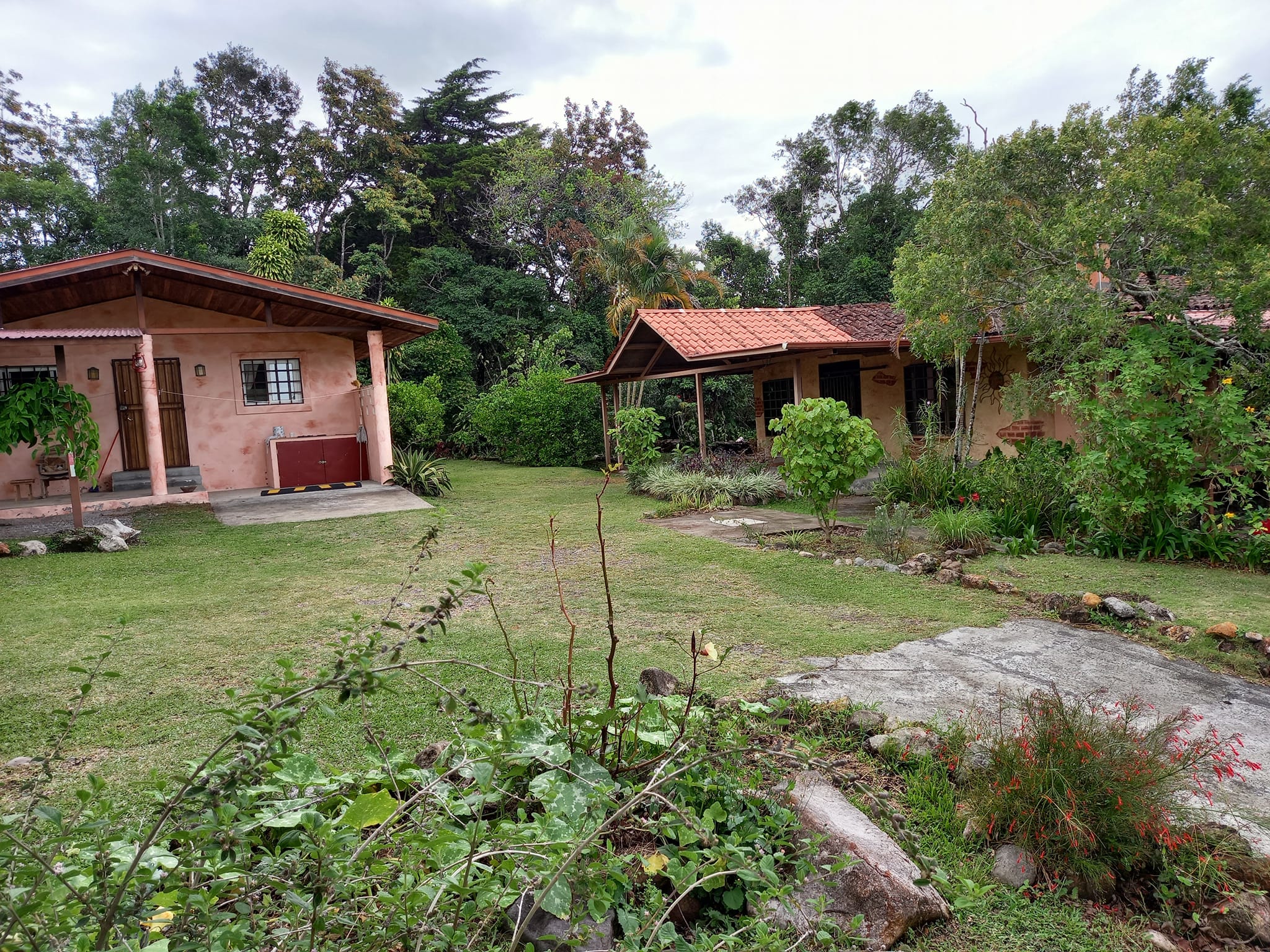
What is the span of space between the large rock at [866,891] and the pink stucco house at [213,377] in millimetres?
12636

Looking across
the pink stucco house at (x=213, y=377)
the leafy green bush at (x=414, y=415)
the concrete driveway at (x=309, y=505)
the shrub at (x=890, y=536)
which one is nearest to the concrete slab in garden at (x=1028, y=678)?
the shrub at (x=890, y=536)

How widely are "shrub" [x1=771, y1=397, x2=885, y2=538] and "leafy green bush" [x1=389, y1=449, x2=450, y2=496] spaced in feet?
24.2

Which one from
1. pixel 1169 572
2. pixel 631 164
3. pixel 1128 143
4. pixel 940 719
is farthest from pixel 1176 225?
pixel 631 164

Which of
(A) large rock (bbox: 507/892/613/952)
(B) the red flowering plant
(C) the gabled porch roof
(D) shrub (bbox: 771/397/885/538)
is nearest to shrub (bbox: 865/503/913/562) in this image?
(D) shrub (bbox: 771/397/885/538)

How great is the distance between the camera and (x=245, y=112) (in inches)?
1389

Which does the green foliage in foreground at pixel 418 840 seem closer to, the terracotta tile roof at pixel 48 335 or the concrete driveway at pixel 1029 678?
the concrete driveway at pixel 1029 678

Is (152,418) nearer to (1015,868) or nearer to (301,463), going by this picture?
(301,463)

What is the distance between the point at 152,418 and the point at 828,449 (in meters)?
10.5

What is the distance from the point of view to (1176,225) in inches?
292

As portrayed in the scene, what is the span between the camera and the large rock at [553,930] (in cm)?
208

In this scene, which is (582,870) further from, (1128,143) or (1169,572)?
(1128,143)

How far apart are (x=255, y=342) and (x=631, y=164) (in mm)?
22978

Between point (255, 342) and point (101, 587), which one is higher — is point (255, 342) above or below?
above

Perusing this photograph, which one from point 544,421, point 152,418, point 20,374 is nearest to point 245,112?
point 544,421
